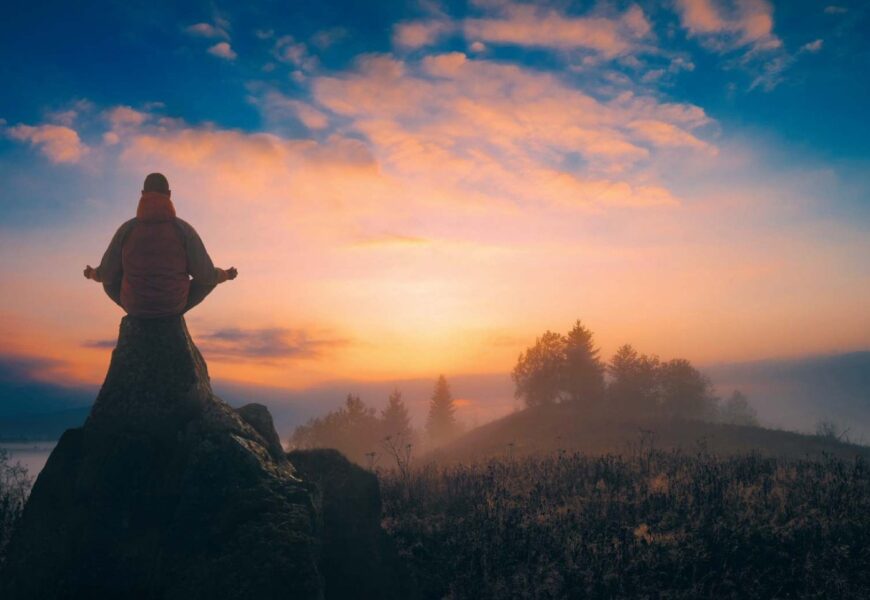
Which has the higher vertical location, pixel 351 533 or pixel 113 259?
pixel 113 259

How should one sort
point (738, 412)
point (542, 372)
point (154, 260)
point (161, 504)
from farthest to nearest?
point (738, 412)
point (542, 372)
point (154, 260)
point (161, 504)

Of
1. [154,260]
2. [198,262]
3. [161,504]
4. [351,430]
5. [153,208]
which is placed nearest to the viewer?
[161,504]

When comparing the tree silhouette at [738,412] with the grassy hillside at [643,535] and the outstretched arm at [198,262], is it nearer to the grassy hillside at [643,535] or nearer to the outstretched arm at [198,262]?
the grassy hillside at [643,535]

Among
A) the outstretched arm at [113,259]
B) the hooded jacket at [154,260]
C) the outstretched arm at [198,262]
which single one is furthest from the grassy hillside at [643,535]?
the outstretched arm at [113,259]

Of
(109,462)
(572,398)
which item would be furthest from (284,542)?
(572,398)

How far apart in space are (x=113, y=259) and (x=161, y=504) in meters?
4.15

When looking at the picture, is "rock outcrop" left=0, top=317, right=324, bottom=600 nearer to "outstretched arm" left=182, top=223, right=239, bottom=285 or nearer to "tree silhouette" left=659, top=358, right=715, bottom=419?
"outstretched arm" left=182, top=223, right=239, bottom=285

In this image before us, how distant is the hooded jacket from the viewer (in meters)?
7.88

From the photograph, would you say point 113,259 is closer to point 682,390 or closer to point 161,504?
point 161,504

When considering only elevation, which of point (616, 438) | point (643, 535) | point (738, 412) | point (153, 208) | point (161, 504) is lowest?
point (738, 412)

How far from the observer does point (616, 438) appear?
118 ft

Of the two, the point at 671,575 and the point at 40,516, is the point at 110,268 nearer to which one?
the point at 40,516

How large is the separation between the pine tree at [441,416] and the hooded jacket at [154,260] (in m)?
64.9

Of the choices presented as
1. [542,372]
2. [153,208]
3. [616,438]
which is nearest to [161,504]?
[153,208]
